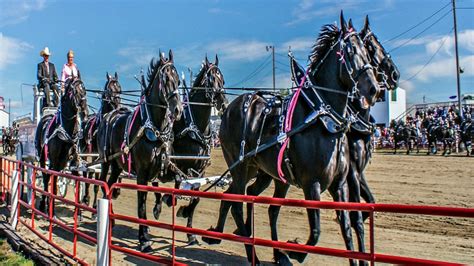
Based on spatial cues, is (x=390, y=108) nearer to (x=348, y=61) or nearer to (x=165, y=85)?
(x=165, y=85)

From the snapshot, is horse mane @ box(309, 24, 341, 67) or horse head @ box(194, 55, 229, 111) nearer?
horse mane @ box(309, 24, 341, 67)

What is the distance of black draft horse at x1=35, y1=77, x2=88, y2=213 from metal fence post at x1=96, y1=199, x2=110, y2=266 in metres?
5.42

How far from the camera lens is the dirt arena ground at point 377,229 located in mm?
6758

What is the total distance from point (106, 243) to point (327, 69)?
3.37 m

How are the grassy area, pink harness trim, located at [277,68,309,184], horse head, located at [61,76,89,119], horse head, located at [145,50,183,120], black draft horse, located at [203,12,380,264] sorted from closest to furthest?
black draft horse, located at [203,12,380,264]
pink harness trim, located at [277,68,309,184]
the grassy area
horse head, located at [145,50,183,120]
horse head, located at [61,76,89,119]

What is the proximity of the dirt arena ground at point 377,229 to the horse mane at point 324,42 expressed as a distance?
2899mm

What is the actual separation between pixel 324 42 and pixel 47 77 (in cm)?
920

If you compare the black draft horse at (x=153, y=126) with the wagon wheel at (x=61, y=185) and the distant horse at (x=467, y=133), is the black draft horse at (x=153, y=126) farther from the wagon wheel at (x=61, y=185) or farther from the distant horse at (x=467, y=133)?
the distant horse at (x=467, y=133)

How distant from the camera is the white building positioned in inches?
1607

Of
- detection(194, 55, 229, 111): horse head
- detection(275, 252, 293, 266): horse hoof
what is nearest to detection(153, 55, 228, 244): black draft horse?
detection(194, 55, 229, 111): horse head

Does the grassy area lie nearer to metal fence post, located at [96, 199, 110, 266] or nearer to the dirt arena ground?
the dirt arena ground

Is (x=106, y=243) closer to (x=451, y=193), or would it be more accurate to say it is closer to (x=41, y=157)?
(x=41, y=157)

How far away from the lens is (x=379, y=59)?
19.7ft

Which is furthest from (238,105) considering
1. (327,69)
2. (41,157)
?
(41,157)
